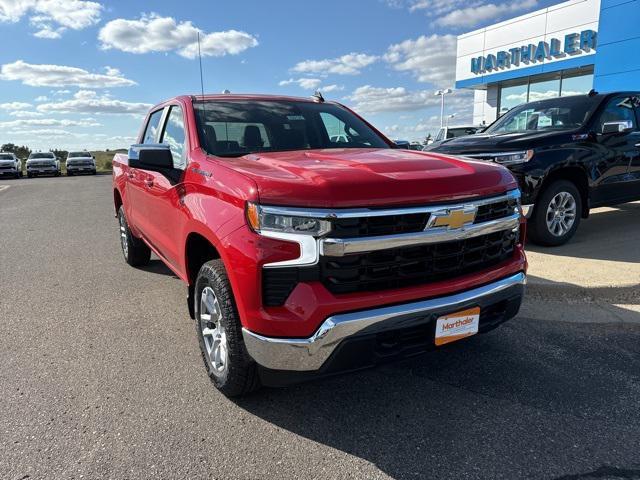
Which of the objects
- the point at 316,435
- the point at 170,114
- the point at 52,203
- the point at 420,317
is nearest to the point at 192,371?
the point at 316,435

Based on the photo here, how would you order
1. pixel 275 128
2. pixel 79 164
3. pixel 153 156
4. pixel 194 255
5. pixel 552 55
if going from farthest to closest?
pixel 79 164
pixel 552 55
pixel 275 128
pixel 194 255
pixel 153 156

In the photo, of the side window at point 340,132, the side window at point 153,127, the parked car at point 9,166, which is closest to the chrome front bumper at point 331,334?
the side window at point 340,132

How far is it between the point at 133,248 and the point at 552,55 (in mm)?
21418

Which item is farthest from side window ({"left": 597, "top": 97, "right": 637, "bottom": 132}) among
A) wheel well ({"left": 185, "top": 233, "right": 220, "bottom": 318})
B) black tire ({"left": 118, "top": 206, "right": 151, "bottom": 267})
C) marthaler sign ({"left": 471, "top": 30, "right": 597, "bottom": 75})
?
marthaler sign ({"left": 471, "top": 30, "right": 597, "bottom": 75})

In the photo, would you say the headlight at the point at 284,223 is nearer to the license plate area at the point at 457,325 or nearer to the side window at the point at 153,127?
the license plate area at the point at 457,325

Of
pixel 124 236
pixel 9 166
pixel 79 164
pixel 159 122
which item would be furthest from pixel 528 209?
pixel 9 166

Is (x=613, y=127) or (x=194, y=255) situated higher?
(x=613, y=127)

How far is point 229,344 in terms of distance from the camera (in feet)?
8.56

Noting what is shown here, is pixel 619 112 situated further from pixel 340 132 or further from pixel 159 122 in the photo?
pixel 159 122

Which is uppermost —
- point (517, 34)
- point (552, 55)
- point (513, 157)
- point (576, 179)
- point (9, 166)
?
point (517, 34)

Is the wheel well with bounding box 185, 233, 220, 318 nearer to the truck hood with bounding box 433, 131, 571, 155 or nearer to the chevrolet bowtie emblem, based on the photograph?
the chevrolet bowtie emblem

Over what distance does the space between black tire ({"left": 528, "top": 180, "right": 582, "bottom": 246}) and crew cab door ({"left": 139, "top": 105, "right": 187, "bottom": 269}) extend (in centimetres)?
420

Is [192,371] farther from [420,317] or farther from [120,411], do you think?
[420,317]

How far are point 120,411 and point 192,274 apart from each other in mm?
967
